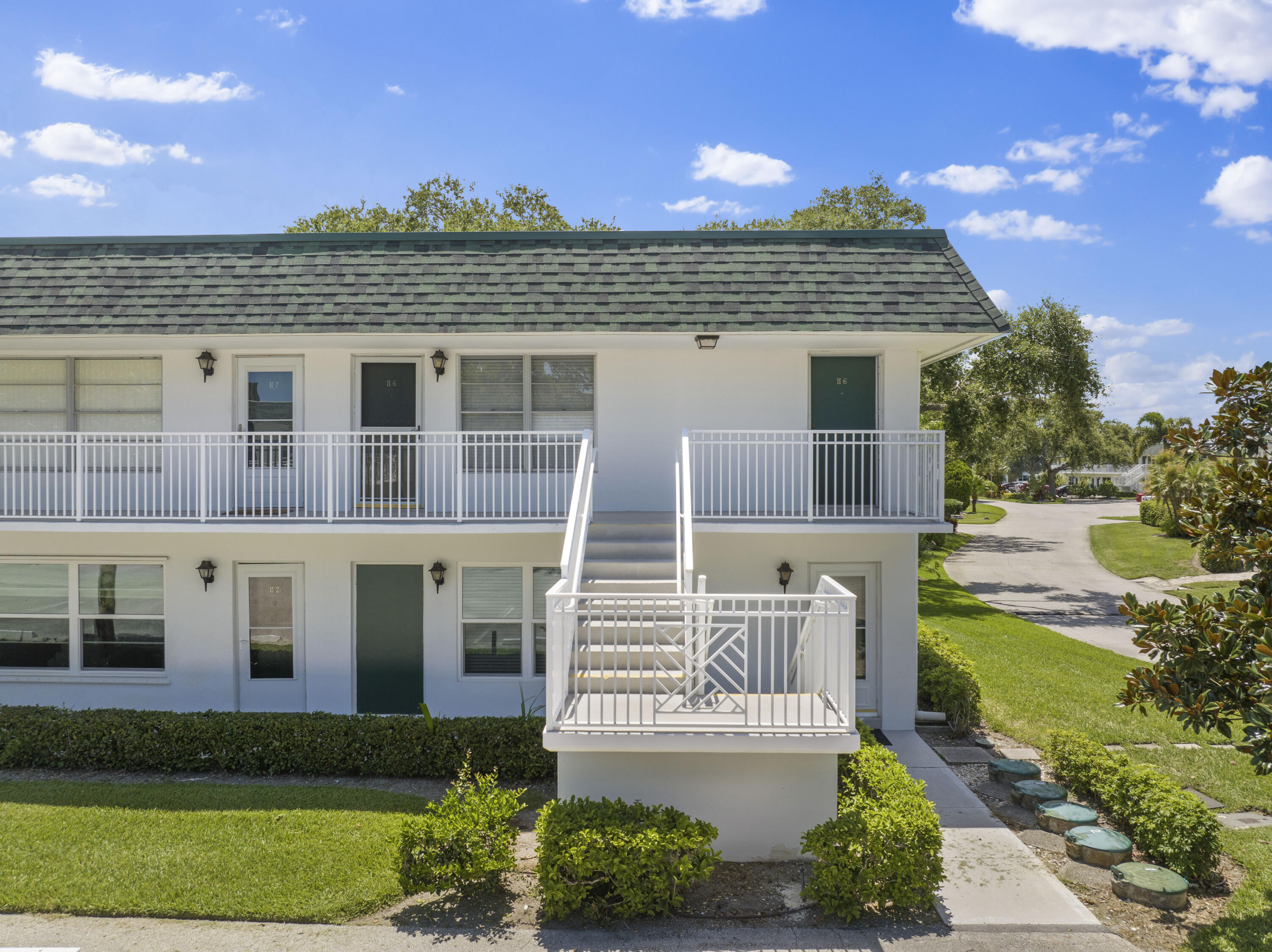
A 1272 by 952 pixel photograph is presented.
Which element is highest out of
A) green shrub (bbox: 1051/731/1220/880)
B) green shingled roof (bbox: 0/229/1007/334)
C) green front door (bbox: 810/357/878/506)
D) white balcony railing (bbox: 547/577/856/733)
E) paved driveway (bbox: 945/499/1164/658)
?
green shingled roof (bbox: 0/229/1007/334)

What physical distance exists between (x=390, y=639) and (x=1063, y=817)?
8351 millimetres

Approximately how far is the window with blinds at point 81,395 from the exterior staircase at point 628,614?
6.88 metres

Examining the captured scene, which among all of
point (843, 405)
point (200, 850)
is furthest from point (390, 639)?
point (843, 405)

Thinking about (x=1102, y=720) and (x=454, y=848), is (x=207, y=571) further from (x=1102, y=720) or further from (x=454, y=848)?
(x=1102, y=720)

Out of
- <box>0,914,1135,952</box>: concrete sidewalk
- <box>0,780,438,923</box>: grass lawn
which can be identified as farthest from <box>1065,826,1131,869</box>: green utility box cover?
<box>0,780,438,923</box>: grass lawn

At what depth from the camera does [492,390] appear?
11.3 metres

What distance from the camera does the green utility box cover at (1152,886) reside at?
20.9 ft

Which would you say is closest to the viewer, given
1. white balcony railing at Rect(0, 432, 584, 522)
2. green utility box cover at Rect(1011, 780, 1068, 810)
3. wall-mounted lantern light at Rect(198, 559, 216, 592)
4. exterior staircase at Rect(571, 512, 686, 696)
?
exterior staircase at Rect(571, 512, 686, 696)

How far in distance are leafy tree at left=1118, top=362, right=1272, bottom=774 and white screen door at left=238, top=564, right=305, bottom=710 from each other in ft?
32.5

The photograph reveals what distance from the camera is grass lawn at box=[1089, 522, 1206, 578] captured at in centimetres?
2806

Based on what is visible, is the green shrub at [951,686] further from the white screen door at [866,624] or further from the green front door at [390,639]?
the green front door at [390,639]

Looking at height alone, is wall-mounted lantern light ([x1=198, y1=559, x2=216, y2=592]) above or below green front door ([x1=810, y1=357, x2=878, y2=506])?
below

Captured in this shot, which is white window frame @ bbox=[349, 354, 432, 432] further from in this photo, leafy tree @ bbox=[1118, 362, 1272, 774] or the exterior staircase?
leafy tree @ bbox=[1118, 362, 1272, 774]

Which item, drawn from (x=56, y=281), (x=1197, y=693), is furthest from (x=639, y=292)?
(x=56, y=281)
